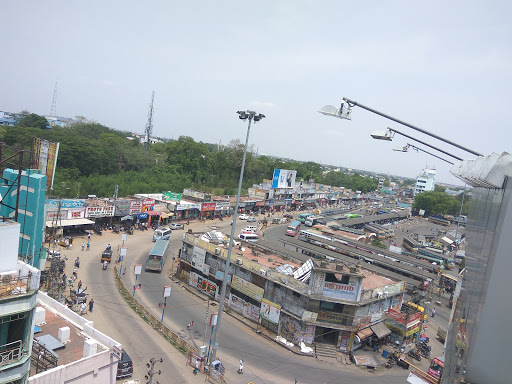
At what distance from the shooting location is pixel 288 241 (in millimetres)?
34750

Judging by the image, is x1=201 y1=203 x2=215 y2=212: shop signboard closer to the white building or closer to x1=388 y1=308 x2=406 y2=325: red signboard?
x1=388 y1=308 x2=406 y2=325: red signboard

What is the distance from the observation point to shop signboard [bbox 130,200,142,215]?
35.8 m

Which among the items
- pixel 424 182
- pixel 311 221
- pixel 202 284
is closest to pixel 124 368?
pixel 202 284

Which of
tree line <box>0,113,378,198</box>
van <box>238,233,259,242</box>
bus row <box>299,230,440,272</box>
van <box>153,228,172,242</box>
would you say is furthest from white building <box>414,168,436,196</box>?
van <box>153,228,172,242</box>

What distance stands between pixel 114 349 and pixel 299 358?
31.4 feet

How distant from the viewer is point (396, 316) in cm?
1998

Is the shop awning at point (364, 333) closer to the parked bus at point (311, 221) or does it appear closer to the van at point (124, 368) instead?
the van at point (124, 368)

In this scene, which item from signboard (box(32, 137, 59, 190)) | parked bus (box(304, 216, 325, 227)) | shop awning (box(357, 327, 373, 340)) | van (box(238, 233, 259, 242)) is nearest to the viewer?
shop awning (box(357, 327, 373, 340))

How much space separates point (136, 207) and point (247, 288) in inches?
804

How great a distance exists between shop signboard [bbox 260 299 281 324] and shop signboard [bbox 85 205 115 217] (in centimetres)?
2045

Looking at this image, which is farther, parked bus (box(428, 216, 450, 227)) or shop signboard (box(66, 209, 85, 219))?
parked bus (box(428, 216, 450, 227))

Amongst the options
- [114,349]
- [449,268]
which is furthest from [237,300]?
[449,268]

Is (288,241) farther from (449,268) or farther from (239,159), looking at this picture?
(239,159)

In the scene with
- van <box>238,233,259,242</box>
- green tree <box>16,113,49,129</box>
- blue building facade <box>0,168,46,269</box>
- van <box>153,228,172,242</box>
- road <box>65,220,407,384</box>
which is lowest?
road <box>65,220,407,384</box>
